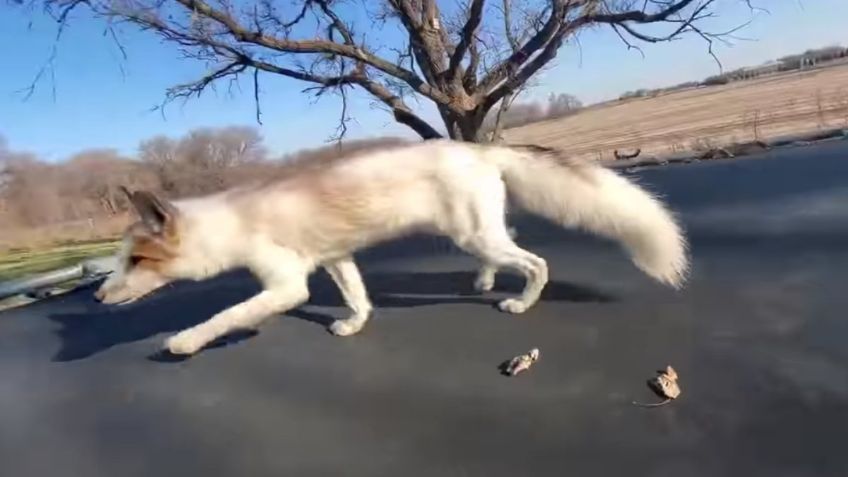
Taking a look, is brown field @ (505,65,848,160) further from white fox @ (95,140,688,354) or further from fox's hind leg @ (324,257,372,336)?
fox's hind leg @ (324,257,372,336)

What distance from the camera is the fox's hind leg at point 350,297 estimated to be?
7.13 ft

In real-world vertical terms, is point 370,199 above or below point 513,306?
above

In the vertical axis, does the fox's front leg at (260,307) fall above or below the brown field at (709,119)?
above

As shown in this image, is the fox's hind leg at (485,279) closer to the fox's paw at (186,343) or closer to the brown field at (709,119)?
the fox's paw at (186,343)

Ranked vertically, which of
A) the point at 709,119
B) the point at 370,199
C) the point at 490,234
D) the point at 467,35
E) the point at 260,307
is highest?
the point at 467,35

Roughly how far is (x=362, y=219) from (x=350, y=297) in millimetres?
276

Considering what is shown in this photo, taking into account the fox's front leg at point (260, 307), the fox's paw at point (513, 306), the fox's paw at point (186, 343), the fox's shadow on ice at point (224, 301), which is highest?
the fox's front leg at point (260, 307)

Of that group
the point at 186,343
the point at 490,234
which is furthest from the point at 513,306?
the point at 186,343

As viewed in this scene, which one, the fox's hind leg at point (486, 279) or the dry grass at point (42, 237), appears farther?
the dry grass at point (42, 237)

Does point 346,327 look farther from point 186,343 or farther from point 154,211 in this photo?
point 154,211

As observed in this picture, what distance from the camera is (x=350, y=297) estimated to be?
2332 millimetres

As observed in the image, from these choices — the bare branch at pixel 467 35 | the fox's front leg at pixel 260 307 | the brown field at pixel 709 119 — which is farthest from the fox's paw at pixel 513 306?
the bare branch at pixel 467 35

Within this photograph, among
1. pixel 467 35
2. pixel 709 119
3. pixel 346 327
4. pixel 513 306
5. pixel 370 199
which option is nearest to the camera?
pixel 513 306

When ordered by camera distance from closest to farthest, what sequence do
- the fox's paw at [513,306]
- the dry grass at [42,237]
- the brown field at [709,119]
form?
the fox's paw at [513,306], the dry grass at [42,237], the brown field at [709,119]
